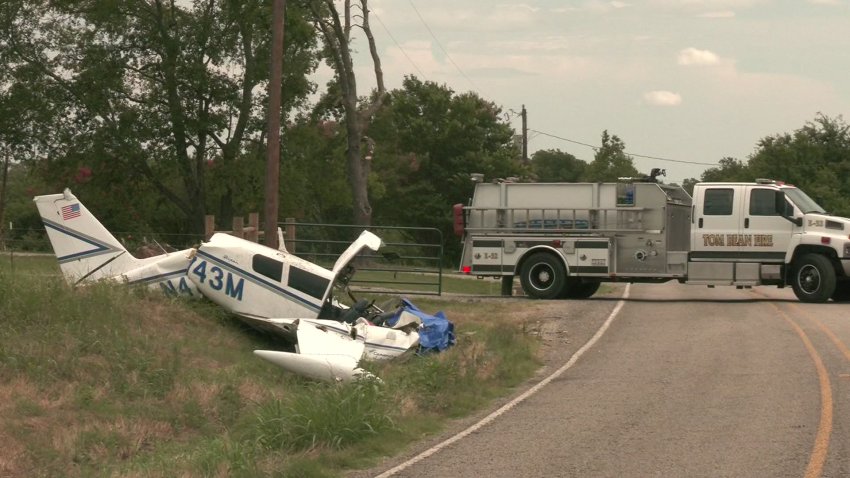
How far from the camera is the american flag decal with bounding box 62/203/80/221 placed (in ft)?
68.9

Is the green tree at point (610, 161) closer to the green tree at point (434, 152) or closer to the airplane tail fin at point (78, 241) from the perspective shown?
the green tree at point (434, 152)

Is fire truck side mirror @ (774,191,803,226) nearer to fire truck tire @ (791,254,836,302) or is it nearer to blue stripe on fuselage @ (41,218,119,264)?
fire truck tire @ (791,254,836,302)

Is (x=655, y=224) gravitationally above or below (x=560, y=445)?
above

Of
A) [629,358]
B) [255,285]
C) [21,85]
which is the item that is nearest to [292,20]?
[21,85]

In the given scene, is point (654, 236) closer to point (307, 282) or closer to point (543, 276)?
point (543, 276)

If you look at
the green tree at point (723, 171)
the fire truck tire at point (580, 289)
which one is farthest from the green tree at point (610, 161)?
the fire truck tire at point (580, 289)

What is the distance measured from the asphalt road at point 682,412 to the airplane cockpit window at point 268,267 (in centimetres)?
514

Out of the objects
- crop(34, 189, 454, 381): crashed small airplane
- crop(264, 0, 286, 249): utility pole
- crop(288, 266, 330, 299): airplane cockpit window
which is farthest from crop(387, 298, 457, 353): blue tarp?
crop(264, 0, 286, 249): utility pole

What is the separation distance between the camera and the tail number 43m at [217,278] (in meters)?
20.7

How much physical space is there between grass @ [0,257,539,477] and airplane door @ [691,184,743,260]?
7.75m

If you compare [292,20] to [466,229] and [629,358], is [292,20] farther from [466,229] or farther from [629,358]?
[629,358]

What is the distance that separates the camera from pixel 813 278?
2645 centimetres

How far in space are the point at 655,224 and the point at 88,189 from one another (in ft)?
86.4

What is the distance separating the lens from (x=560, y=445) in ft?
39.5
